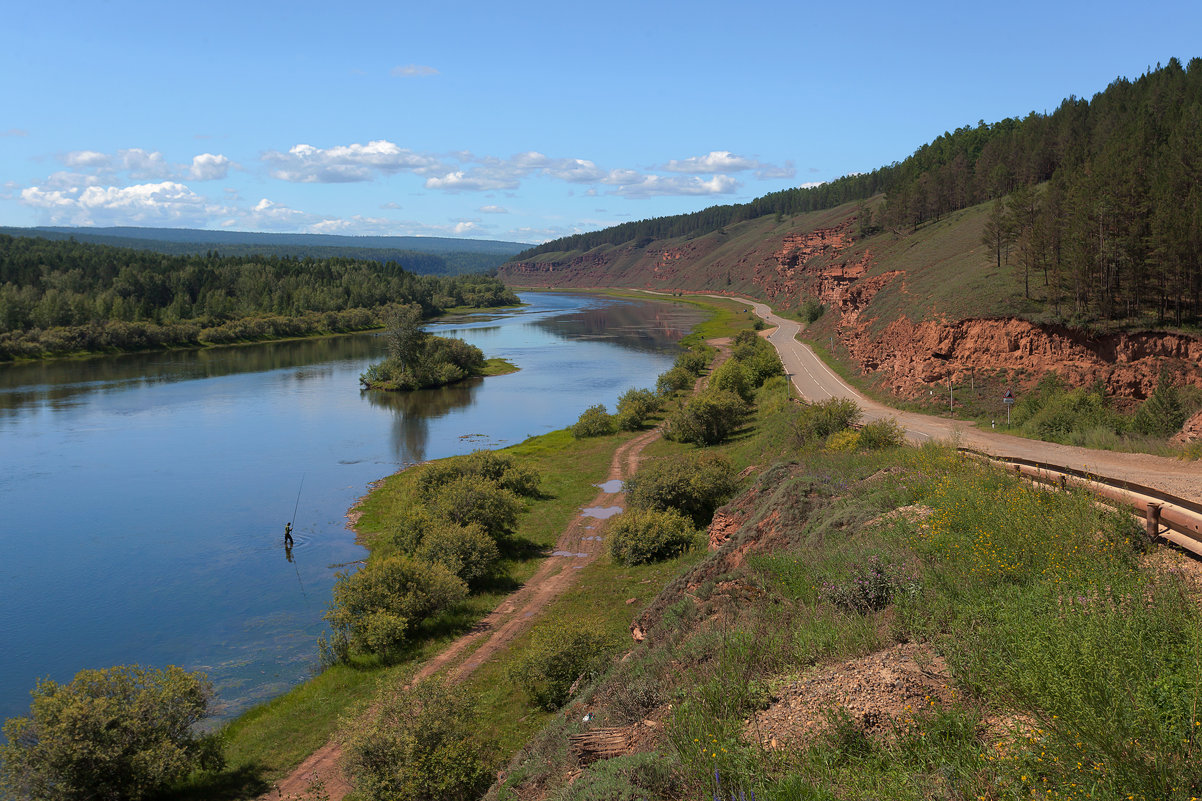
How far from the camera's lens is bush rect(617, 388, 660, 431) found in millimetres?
51125

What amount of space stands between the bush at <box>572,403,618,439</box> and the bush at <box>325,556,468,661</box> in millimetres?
26752

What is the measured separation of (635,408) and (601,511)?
1926cm

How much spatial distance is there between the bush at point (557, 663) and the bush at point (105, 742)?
7070 millimetres

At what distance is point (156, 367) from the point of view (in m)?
84.0

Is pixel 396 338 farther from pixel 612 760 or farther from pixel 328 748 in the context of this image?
pixel 612 760

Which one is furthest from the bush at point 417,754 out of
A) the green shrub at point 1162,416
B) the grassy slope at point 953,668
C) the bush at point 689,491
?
the green shrub at point 1162,416

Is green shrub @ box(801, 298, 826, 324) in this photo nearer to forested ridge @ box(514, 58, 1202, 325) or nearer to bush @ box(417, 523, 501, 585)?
forested ridge @ box(514, 58, 1202, 325)

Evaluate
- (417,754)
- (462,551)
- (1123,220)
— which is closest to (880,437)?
(462,551)

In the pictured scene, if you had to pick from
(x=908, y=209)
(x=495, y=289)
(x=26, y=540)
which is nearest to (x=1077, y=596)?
(x=26, y=540)

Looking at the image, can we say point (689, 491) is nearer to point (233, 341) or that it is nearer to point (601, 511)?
point (601, 511)

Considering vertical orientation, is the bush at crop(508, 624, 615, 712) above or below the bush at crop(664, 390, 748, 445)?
below

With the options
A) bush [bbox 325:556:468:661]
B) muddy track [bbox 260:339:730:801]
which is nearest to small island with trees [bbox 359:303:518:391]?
muddy track [bbox 260:339:730:801]

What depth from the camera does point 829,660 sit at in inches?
317

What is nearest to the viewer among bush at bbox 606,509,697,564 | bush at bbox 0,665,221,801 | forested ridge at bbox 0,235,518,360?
bush at bbox 0,665,221,801
